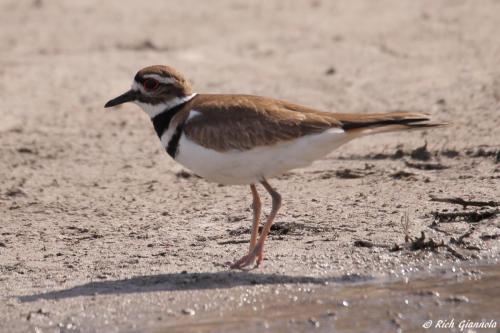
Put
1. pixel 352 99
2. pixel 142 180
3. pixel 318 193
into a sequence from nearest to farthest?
pixel 318 193, pixel 142 180, pixel 352 99

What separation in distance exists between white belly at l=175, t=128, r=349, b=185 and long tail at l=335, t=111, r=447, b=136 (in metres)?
0.09

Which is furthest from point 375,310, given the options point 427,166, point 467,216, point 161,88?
point 427,166

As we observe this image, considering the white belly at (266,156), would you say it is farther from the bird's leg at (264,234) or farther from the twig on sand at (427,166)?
the twig on sand at (427,166)

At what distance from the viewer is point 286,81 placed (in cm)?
1186

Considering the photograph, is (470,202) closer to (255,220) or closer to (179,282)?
(255,220)

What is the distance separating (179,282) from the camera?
269 inches

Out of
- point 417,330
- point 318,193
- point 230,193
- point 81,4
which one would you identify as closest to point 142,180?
point 230,193

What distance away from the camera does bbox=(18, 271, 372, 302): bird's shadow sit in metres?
6.72

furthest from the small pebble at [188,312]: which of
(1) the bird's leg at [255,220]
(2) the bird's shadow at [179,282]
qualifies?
(1) the bird's leg at [255,220]

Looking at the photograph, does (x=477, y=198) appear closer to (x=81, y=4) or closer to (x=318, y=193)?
(x=318, y=193)

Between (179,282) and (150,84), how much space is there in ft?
5.08

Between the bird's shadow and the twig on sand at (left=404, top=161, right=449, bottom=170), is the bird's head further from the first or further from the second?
the twig on sand at (left=404, top=161, right=449, bottom=170)

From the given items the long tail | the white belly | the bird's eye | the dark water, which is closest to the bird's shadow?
the dark water

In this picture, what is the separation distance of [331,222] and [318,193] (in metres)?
0.76
